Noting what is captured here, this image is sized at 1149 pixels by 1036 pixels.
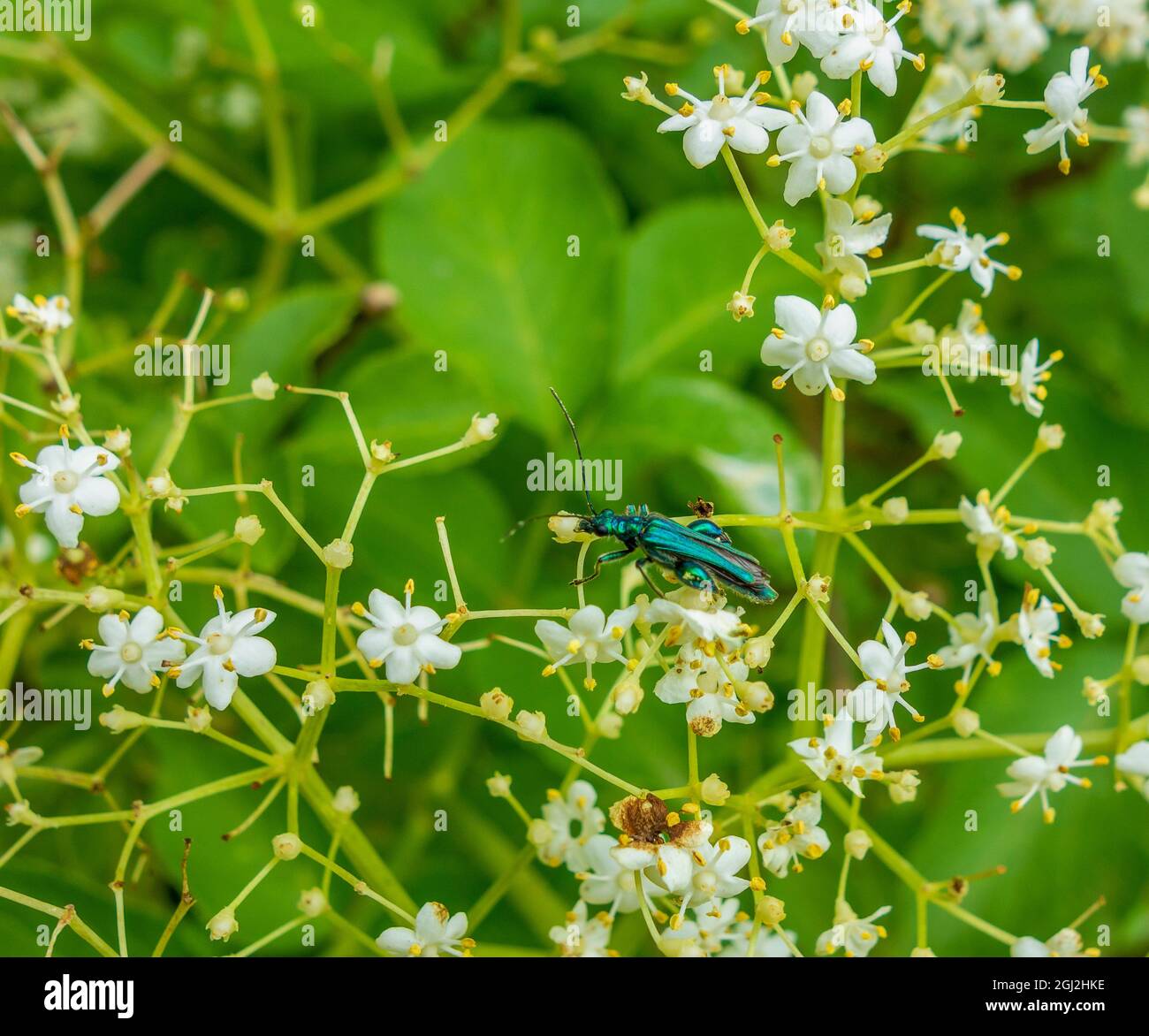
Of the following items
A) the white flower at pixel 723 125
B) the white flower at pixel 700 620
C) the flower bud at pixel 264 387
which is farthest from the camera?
the flower bud at pixel 264 387

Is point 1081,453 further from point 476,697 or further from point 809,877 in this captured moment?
point 476,697

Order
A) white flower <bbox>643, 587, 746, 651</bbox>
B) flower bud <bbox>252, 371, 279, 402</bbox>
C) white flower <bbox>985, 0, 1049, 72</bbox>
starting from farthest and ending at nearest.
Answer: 1. white flower <bbox>985, 0, 1049, 72</bbox>
2. flower bud <bbox>252, 371, 279, 402</bbox>
3. white flower <bbox>643, 587, 746, 651</bbox>

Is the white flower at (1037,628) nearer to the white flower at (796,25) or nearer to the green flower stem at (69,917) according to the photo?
the white flower at (796,25)

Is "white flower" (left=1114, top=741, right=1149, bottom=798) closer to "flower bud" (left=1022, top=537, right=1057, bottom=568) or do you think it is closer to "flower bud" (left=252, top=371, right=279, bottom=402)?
"flower bud" (left=1022, top=537, right=1057, bottom=568)

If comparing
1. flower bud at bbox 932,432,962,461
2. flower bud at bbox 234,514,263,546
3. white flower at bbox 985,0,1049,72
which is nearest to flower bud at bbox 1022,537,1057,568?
flower bud at bbox 932,432,962,461

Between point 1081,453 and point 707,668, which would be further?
point 1081,453

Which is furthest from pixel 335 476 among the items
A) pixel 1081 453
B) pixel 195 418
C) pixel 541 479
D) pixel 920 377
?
pixel 1081 453

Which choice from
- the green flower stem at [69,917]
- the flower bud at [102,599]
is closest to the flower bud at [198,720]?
the flower bud at [102,599]
